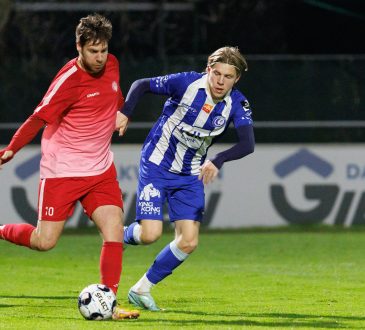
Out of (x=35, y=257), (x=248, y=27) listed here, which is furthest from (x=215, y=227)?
(x=248, y=27)

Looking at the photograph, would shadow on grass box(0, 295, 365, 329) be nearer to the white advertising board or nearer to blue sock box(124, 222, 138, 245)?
blue sock box(124, 222, 138, 245)

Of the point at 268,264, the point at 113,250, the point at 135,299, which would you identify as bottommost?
the point at 268,264

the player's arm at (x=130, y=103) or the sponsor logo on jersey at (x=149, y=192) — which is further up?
the player's arm at (x=130, y=103)

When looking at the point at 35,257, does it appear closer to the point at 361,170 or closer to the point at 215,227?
the point at 215,227

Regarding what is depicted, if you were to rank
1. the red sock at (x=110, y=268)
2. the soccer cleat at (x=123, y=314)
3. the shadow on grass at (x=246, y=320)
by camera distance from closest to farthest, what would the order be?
1. the shadow on grass at (x=246, y=320)
2. the soccer cleat at (x=123, y=314)
3. the red sock at (x=110, y=268)

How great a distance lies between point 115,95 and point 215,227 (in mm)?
9201

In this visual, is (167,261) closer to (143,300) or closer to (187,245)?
(187,245)

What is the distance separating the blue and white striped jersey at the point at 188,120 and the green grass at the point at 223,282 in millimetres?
1112

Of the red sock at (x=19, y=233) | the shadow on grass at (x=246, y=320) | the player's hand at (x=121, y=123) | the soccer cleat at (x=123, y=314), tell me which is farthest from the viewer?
the red sock at (x=19, y=233)

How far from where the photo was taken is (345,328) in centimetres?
823

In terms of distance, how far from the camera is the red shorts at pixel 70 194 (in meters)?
8.79

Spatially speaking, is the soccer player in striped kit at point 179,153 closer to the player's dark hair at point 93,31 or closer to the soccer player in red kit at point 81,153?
the soccer player in red kit at point 81,153

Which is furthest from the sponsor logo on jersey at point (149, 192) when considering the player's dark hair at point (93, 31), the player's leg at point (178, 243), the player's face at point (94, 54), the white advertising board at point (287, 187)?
the white advertising board at point (287, 187)

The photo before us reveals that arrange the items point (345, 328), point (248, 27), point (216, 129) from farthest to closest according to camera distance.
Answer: point (248, 27) → point (216, 129) → point (345, 328)
